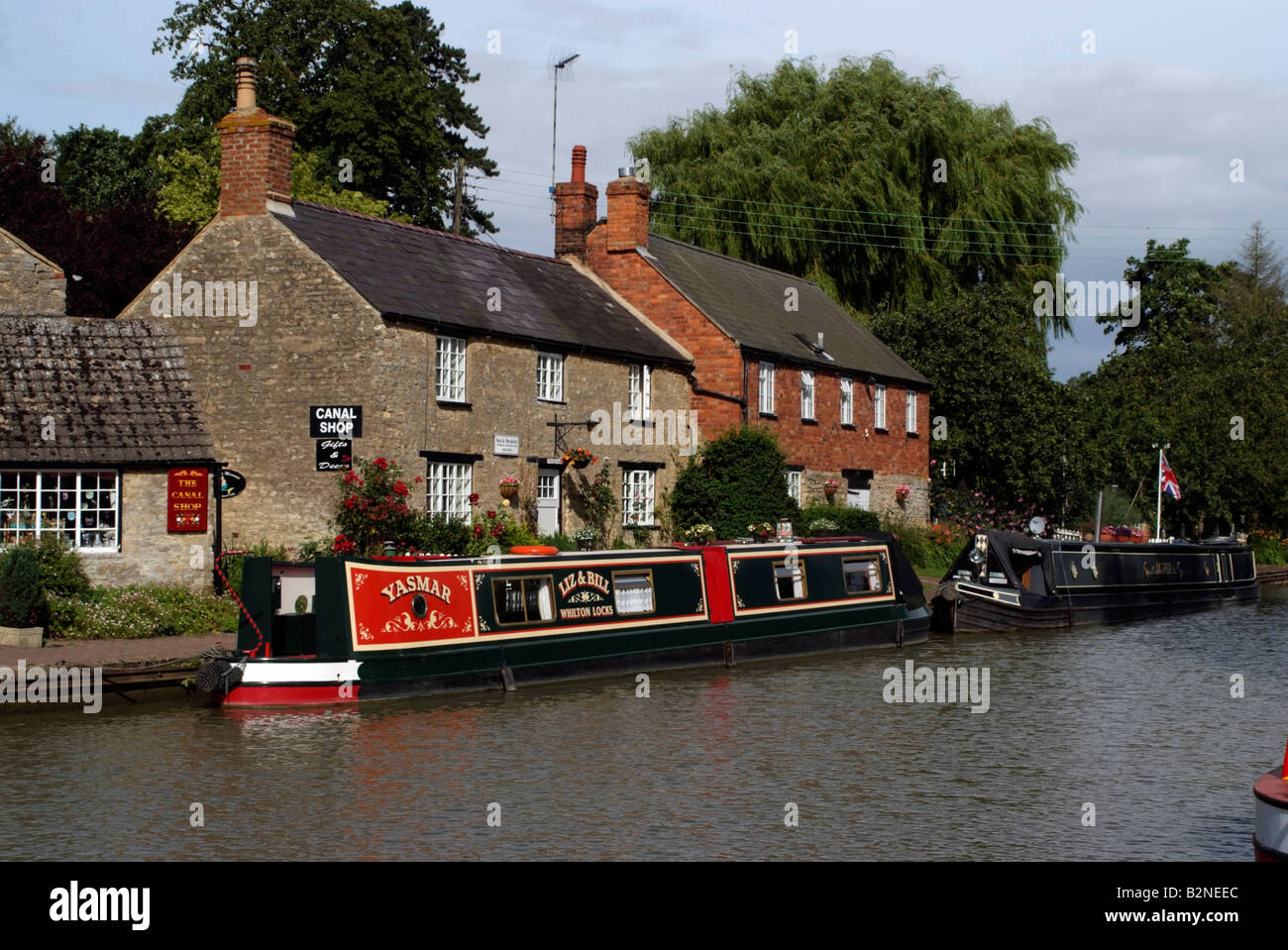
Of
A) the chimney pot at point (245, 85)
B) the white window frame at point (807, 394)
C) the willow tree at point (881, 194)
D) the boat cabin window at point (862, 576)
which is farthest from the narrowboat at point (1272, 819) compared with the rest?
the willow tree at point (881, 194)

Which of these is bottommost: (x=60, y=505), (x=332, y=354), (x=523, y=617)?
(x=523, y=617)

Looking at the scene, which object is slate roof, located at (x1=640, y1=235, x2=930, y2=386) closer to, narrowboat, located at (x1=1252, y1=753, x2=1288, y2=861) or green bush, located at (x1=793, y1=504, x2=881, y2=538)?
green bush, located at (x1=793, y1=504, x2=881, y2=538)

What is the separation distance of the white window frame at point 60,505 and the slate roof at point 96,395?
0.41 m

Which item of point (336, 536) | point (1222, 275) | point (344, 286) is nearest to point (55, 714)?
point (336, 536)

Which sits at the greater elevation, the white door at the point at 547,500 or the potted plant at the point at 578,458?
the potted plant at the point at 578,458

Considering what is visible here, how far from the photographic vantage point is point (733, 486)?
31.1 meters

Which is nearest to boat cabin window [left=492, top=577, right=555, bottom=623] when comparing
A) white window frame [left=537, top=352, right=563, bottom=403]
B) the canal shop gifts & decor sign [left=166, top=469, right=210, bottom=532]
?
the canal shop gifts & decor sign [left=166, top=469, right=210, bottom=532]

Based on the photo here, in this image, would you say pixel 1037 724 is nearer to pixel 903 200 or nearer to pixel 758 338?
pixel 758 338

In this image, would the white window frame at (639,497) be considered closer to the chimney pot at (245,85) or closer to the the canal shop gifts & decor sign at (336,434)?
the the canal shop gifts & decor sign at (336,434)

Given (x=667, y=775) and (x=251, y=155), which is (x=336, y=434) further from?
(x=667, y=775)

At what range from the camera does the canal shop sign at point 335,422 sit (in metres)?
24.5

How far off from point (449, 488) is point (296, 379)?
3.19 meters

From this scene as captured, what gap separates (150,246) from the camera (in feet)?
116

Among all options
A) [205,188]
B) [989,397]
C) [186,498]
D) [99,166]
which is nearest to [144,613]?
[186,498]
